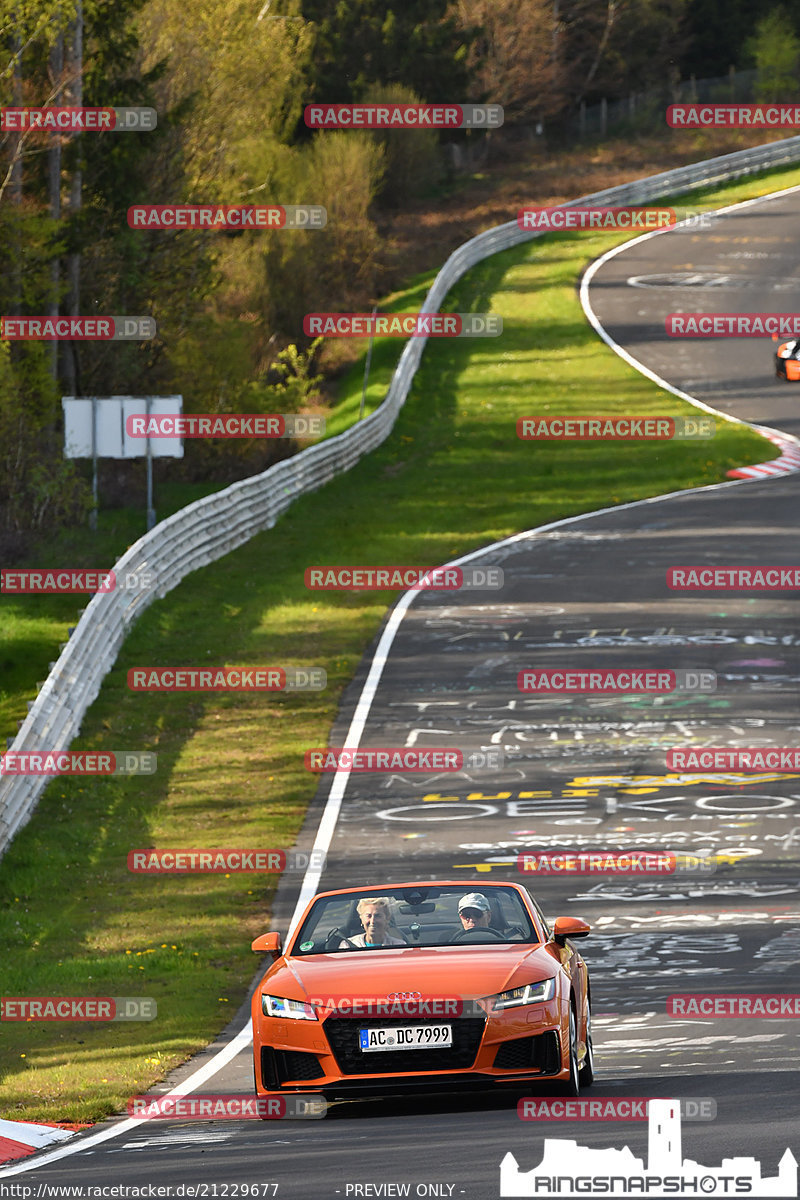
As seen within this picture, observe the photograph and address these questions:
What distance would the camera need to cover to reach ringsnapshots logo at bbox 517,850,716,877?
1906cm

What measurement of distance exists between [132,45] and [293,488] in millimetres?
9391

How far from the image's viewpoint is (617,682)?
26.7m

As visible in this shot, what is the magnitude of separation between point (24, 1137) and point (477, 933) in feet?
8.86

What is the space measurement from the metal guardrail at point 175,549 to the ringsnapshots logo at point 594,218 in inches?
222

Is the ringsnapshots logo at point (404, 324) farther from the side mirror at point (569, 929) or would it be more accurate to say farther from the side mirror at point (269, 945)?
the side mirror at point (569, 929)

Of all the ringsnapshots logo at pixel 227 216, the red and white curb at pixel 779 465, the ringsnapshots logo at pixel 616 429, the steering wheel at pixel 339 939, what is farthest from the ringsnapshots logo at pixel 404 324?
the steering wheel at pixel 339 939

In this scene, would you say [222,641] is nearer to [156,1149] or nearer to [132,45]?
[132,45]

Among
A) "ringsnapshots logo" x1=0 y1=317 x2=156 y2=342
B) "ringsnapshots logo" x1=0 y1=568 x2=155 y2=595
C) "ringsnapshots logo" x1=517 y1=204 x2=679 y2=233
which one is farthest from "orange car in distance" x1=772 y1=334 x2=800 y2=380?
"ringsnapshots logo" x1=0 y1=568 x2=155 y2=595

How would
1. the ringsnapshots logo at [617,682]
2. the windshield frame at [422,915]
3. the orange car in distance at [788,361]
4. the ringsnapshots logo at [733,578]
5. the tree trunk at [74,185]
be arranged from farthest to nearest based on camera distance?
the orange car in distance at [788,361]
the tree trunk at [74,185]
the ringsnapshots logo at [733,578]
the ringsnapshots logo at [617,682]
the windshield frame at [422,915]

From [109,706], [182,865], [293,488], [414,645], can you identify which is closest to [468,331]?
[293,488]

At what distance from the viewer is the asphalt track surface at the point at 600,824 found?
9.05 metres

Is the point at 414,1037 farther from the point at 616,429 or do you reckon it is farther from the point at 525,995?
the point at 616,429

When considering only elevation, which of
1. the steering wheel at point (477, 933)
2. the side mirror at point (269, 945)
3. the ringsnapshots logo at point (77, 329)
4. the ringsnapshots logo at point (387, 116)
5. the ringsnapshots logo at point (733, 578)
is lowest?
the ringsnapshots logo at point (733, 578)

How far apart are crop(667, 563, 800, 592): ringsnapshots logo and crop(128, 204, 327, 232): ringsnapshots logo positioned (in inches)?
620
